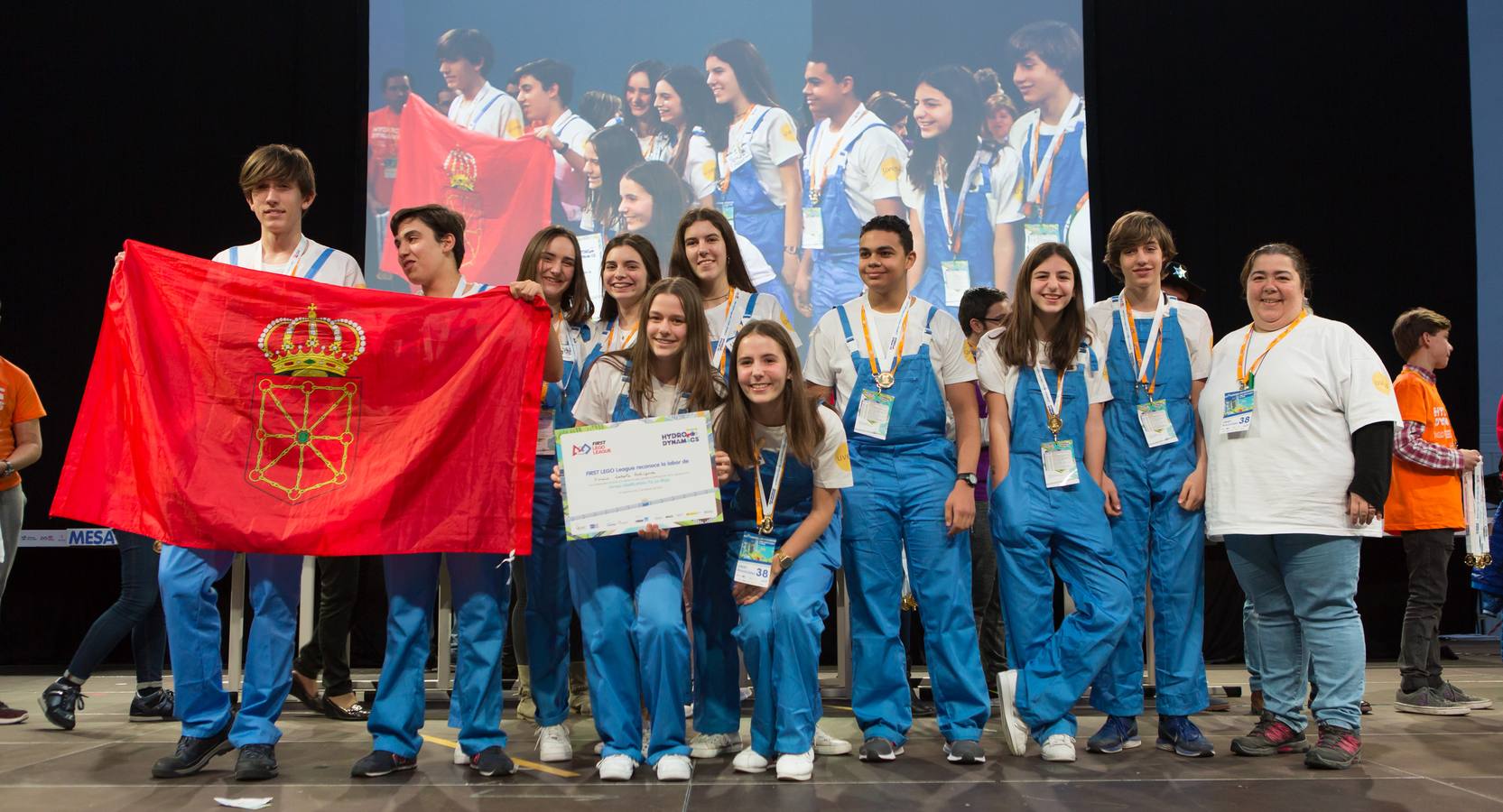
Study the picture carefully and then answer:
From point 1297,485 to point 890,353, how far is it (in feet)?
4.17

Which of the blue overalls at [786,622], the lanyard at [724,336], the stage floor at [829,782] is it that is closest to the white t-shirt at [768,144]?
the lanyard at [724,336]

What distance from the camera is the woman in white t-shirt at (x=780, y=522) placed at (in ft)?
9.90

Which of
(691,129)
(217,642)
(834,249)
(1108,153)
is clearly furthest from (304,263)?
(1108,153)

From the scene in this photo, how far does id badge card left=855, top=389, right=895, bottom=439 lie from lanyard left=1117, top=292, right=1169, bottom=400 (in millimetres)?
827

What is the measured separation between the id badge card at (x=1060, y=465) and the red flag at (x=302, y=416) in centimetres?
156

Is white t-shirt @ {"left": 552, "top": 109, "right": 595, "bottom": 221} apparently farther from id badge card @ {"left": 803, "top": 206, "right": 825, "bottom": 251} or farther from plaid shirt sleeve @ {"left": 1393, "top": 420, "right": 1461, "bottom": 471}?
plaid shirt sleeve @ {"left": 1393, "top": 420, "right": 1461, "bottom": 471}

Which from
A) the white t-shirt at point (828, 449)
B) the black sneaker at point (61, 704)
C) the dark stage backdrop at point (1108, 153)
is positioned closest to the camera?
the white t-shirt at point (828, 449)

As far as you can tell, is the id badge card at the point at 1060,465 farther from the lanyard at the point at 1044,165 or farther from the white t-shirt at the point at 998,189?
the lanyard at the point at 1044,165

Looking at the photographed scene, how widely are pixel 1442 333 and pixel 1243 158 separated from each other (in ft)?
7.95

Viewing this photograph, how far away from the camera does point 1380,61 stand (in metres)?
6.69

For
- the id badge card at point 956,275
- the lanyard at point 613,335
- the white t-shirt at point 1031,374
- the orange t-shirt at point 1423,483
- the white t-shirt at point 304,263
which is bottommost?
the orange t-shirt at point 1423,483

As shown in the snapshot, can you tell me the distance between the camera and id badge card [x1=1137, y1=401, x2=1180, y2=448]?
3393 mm

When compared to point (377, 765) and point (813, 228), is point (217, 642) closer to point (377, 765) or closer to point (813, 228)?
point (377, 765)

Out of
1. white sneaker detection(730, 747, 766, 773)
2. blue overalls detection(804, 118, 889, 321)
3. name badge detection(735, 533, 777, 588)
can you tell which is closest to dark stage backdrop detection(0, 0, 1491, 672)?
blue overalls detection(804, 118, 889, 321)
